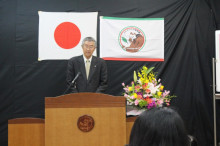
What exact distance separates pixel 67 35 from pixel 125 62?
41.7 inches

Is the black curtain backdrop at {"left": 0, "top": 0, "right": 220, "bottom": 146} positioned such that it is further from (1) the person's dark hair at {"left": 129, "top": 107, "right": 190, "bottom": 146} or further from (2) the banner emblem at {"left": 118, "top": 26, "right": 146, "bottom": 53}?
(1) the person's dark hair at {"left": 129, "top": 107, "right": 190, "bottom": 146}

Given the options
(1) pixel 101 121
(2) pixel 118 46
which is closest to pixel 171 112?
(1) pixel 101 121

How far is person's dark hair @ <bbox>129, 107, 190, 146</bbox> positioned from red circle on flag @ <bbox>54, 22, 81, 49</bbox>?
3336 mm

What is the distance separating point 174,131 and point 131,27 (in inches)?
138

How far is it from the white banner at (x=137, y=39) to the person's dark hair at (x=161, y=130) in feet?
10.8

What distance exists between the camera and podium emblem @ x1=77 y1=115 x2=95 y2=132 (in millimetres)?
2070

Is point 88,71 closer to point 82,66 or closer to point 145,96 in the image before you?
point 82,66

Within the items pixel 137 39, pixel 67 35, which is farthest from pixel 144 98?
pixel 67 35

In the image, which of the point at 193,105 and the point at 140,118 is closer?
the point at 140,118

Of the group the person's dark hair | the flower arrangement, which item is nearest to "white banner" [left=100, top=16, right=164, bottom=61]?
the flower arrangement

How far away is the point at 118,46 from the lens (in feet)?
13.6

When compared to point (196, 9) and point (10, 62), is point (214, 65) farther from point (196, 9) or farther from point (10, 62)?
point (10, 62)

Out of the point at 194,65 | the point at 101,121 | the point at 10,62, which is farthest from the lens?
the point at 194,65

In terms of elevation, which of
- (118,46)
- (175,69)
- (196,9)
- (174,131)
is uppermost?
(196,9)
